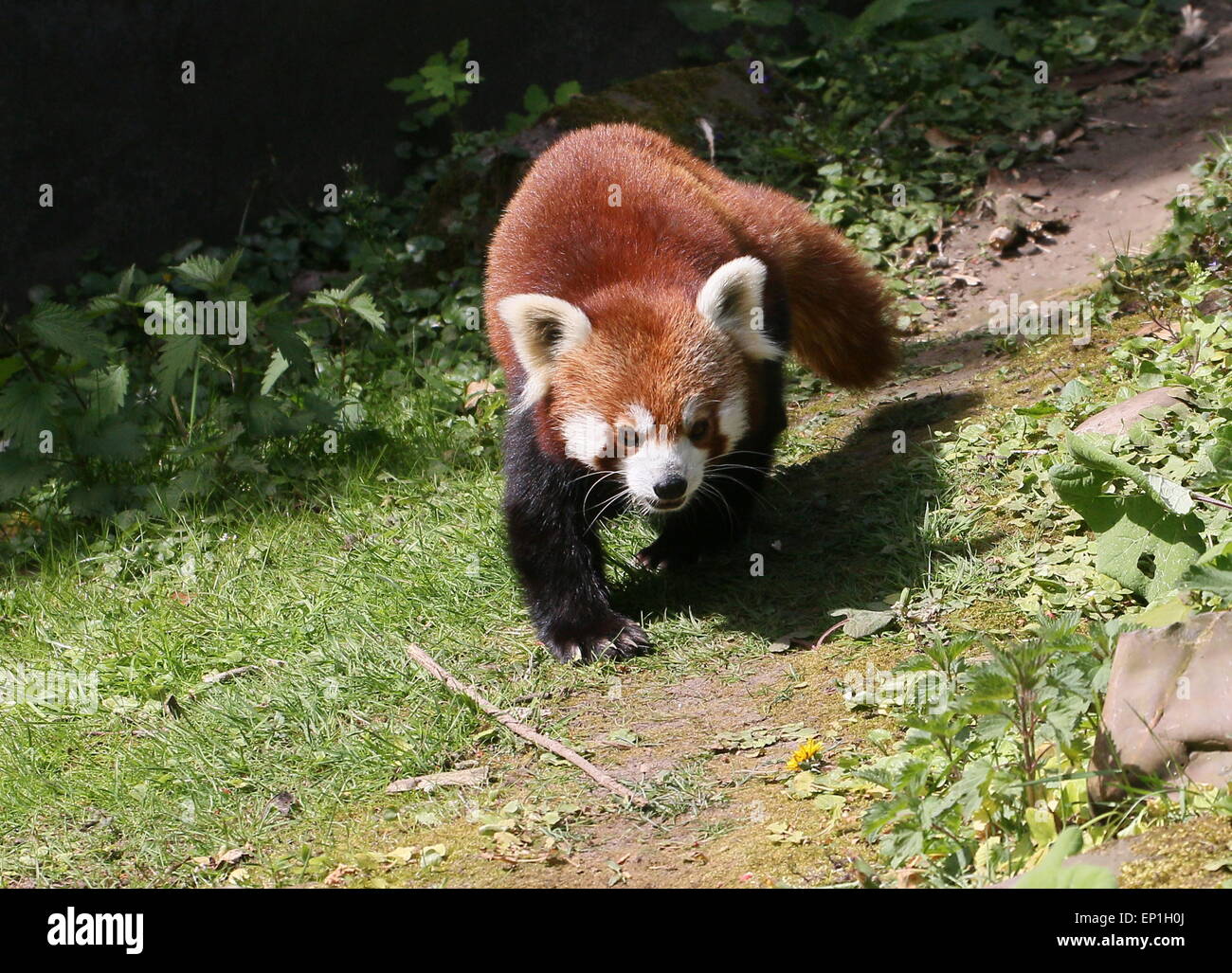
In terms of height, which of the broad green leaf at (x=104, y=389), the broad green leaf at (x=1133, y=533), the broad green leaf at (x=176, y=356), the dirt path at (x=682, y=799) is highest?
the broad green leaf at (x=176, y=356)

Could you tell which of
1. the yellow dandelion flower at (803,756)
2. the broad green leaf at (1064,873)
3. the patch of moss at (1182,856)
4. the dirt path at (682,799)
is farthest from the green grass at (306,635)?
the patch of moss at (1182,856)

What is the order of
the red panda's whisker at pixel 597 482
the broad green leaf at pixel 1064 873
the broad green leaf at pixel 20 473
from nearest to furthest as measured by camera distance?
the broad green leaf at pixel 1064 873 < the red panda's whisker at pixel 597 482 < the broad green leaf at pixel 20 473

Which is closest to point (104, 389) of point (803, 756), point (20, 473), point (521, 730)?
point (20, 473)

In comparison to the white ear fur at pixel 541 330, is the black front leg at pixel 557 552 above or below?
below

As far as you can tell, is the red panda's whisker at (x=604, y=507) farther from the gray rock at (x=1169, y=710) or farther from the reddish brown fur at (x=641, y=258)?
the gray rock at (x=1169, y=710)

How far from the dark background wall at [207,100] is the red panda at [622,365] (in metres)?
3.69

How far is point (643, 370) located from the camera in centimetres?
445

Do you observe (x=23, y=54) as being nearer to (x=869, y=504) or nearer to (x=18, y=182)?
(x=18, y=182)

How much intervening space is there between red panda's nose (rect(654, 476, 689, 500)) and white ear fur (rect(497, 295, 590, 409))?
60 cm

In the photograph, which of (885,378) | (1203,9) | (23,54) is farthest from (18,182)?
(1203,9)

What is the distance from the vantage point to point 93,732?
452 cm

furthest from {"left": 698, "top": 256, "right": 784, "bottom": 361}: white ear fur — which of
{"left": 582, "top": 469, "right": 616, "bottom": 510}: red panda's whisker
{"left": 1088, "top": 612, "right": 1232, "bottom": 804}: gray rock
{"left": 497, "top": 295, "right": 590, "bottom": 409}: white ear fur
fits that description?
{"left": 1088, "top": 612, "right": 1232, "bottom": 804}: gray rock

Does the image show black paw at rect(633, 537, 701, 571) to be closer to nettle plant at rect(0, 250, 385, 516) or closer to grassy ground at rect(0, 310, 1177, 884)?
grassy ground at rect(0, 310, 1177, 884)

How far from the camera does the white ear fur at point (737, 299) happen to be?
4.49 m
